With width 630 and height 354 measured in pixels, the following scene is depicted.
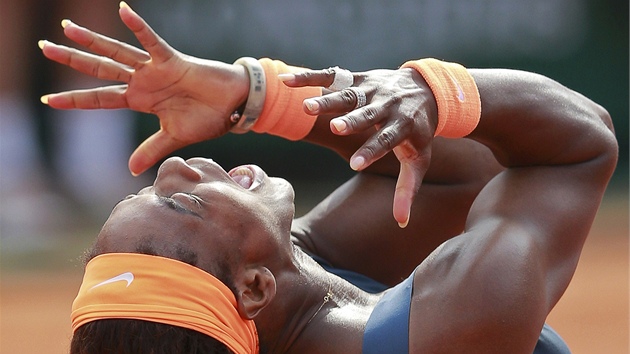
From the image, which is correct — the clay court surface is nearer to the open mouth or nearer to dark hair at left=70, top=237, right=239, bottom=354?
the open mouth

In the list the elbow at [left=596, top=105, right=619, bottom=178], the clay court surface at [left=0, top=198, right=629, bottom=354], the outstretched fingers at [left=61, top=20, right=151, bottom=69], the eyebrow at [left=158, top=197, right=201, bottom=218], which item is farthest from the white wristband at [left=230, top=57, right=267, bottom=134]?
the clay court surface at [left=0, top=198, right=629, bottom=354]

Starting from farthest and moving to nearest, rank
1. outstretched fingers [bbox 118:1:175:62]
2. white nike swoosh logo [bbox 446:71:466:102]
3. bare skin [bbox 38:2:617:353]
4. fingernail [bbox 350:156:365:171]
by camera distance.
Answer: outstretched fingers [bbox 118:1:175:62], white nike swoosh logo [bbox 446:71:466:102], bare skin [bbox 38:2:617:353], fingernail [bbox 350:156:365:171]

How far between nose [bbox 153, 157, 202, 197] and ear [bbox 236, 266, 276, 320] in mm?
256

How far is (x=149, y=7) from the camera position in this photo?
29.3 ft

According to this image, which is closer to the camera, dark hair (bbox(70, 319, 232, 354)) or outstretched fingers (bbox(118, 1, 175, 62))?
dark hair (bbox(70, 319, 232, 354))

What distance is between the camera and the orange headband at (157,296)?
2.08 meters

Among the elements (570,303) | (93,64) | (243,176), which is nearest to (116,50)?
(93,64)

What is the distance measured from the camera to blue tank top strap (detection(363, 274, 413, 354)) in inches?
85.4

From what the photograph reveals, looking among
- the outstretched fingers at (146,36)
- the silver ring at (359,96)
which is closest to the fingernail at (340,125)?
the silver ring at (359,96)

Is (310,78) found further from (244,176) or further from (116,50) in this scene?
(116,50)

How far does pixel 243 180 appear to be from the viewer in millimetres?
2490

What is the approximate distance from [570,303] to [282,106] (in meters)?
4.50

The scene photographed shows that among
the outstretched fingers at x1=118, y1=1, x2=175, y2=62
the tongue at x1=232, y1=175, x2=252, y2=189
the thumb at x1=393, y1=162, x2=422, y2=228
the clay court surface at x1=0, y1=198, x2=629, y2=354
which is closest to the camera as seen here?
the thumb at x1=393, y1=162, x2=422, y2=228

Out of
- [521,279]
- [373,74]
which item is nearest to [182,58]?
[373,74]
